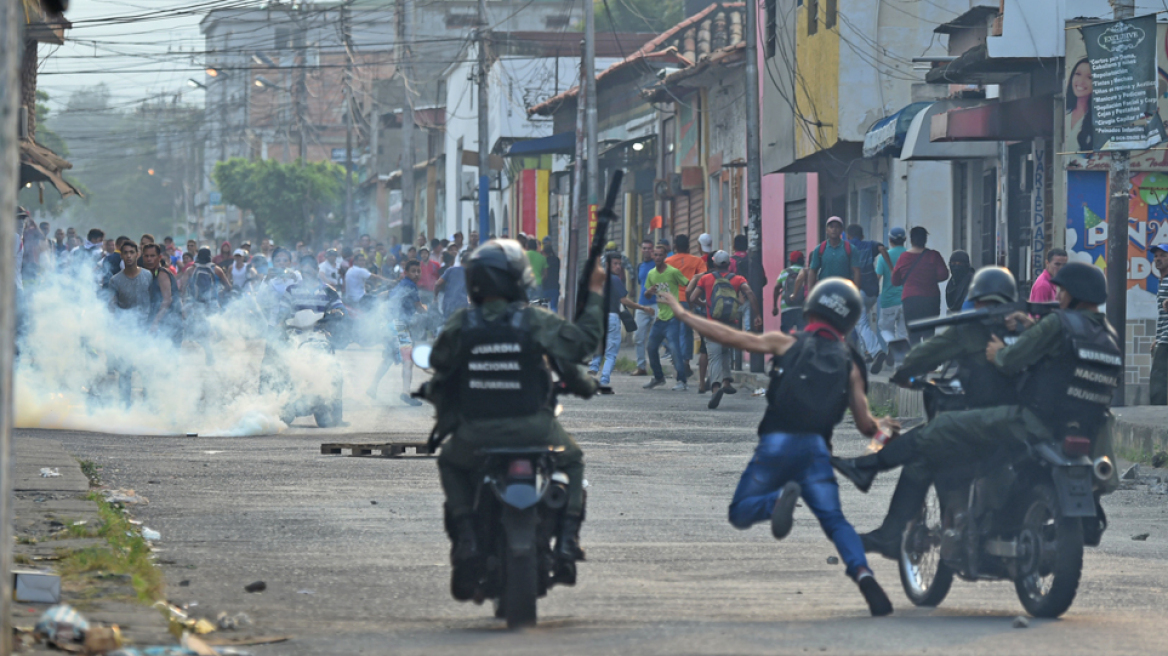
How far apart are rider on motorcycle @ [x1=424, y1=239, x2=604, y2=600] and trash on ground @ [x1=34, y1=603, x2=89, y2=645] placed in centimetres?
141

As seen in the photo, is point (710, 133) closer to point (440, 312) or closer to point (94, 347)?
point (440, 312)

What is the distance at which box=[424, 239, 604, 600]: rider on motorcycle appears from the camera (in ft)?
22.1

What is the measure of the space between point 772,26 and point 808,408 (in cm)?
2398

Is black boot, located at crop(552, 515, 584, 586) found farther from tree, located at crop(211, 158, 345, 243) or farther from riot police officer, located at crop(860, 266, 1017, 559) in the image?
tree, located at crop(211, 158, 345, 243)

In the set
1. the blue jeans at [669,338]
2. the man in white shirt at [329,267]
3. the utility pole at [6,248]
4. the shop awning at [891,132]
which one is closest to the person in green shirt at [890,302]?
the shop awning at [891,132]

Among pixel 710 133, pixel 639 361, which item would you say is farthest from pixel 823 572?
pixel 710 133

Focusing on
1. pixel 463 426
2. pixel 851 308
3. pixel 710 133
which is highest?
pixel 710 133

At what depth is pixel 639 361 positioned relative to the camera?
24.0 meters

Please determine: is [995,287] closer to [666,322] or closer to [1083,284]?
[1083,284]

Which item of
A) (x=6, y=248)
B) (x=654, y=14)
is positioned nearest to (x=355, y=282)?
(x=6, y=248)

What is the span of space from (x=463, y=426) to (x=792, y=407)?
4.44 ft

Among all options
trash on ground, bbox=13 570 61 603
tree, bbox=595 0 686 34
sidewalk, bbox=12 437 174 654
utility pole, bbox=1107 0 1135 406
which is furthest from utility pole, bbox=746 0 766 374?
tree, bbox=595 0 686 34

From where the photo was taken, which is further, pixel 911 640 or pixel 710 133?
pixel 710 133

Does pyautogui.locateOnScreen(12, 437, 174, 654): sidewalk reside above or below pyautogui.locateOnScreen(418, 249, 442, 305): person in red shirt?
below
